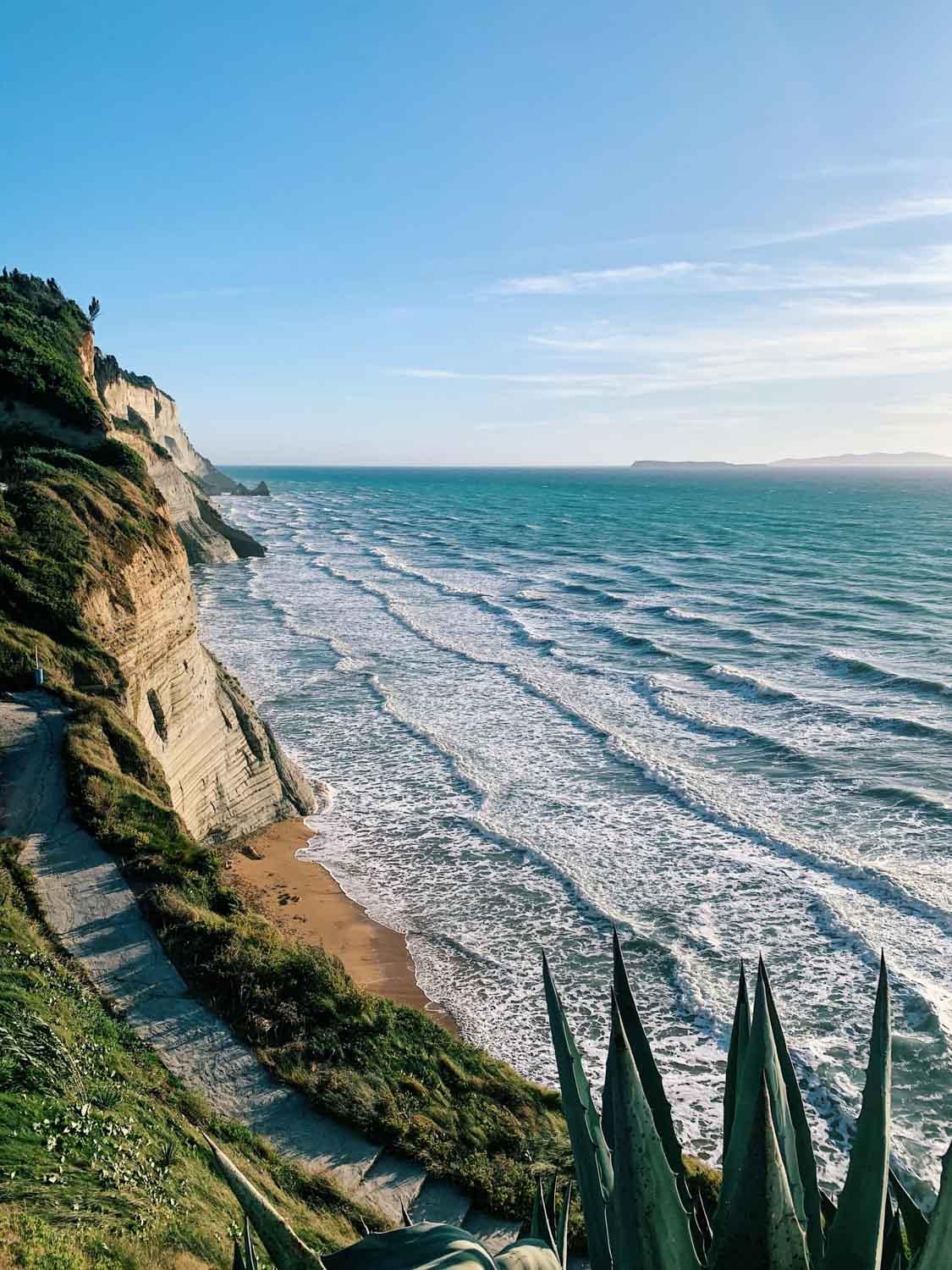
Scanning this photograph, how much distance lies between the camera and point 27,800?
40.0 feet

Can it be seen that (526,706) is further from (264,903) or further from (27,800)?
(27,800)

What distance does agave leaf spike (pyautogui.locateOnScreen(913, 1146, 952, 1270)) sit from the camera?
1790mm

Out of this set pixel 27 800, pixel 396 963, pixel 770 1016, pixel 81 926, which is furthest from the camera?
pixel 396 963

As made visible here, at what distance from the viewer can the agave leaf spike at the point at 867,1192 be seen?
2059 mm

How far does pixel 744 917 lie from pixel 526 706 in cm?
1257

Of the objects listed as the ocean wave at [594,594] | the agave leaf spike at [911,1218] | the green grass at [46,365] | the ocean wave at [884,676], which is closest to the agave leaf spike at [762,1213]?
the agave leaf spike at [911,1218]

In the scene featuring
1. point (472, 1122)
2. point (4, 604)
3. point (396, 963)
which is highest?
point (4, 604)

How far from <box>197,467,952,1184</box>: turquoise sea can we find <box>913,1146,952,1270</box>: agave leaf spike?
989cm

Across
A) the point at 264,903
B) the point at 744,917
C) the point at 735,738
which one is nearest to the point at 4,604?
the point at 264,903

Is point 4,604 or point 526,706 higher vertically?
point 4,604

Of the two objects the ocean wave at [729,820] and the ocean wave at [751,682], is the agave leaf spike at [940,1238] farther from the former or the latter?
the ocean wave at [751,682]

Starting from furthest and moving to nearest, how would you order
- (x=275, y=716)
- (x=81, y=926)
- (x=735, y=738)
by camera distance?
(x=275, y=716) → (x=735, y=738) → (x=81, y=926)

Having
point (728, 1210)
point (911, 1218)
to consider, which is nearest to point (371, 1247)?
point (728, 1210)

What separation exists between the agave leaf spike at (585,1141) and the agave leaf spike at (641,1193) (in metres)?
0.34
